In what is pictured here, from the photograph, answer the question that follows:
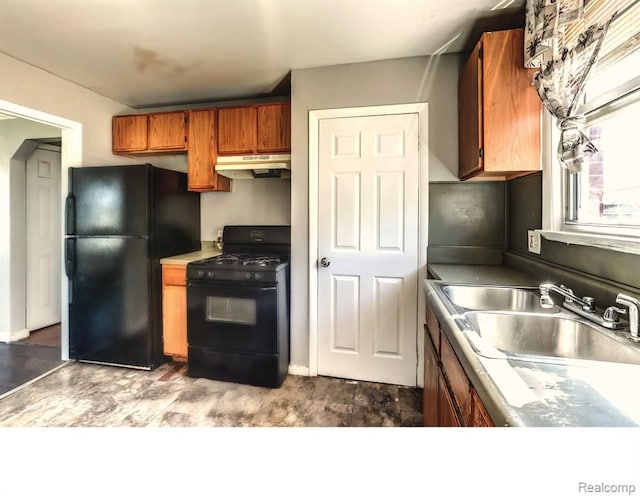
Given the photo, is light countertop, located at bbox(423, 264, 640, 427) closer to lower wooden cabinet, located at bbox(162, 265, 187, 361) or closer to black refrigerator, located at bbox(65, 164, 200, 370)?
lower wooden cabinet, located at bbox(162, 265, 187, 361)

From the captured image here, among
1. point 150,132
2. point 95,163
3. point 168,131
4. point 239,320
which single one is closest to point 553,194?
point 239,320

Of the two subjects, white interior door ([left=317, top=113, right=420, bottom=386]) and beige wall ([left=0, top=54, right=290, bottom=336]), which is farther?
beige wall ([left=0, top=54, right=290, bottom=336])

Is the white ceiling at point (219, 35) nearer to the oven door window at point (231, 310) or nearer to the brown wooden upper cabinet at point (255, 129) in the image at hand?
the brown wooden upper cabinet at point (255, 129)

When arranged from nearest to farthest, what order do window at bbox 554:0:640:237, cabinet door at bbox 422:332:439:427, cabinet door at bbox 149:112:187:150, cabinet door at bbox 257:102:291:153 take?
window at bbox 554:0:640:237 < cabinet door at bbox 422:332:439:427 < cabinet door at bbox 257:102:291:153 < cabinet door at bbox 149:112:187:150

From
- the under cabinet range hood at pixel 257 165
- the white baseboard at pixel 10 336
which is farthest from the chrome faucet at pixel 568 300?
the white baseboard at pixel 10 336

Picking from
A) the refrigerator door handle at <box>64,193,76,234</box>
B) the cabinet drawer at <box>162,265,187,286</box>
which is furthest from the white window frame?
the refrigerator door handle at <box>64,193,76,234</box>

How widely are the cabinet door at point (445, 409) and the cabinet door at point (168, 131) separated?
2.78 m

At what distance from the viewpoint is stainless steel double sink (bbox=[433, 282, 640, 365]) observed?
0.89m

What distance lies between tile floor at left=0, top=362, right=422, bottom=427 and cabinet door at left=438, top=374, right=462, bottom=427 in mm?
725

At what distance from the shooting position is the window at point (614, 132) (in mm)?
1129

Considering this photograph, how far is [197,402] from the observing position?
2174 mm

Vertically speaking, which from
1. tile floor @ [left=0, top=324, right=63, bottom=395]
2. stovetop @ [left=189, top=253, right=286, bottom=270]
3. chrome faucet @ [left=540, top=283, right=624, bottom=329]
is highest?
stovetop @ [left=189, top=253, right=286, bottom=270]
